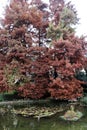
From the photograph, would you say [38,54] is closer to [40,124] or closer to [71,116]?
[71,116]

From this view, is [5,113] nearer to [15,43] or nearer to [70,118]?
[70,118]

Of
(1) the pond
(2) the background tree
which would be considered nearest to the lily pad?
(1) the pond

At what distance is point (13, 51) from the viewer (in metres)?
26.5

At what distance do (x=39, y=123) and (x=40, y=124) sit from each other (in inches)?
10.7

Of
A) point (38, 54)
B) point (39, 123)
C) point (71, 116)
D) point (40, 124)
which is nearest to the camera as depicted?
point (40, 124)

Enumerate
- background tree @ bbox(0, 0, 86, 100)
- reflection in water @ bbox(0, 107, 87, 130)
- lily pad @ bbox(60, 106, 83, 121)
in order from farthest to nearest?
background tree @ bbox(0, 0, 86, 100) → lily pad @ bbox(60, 106, 83, 121) → reflection in water @ bbox(0, 107, 87, 130)

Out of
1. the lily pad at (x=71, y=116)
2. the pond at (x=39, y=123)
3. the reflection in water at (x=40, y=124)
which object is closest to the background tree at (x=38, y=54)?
the lily pad at (x=71, y=116)

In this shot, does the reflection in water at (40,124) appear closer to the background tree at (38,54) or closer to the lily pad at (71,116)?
the lily pad at (71,116)

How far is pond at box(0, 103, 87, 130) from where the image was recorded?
17234 mm

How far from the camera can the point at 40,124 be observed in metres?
18.0

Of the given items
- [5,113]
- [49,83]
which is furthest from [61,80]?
[5,113]

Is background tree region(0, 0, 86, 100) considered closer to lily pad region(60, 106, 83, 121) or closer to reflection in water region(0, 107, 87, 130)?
lily pad region(60, 106, 83, 121)

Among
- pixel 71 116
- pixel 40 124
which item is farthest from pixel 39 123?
pixel 71 116

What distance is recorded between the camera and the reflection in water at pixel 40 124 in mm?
17219
